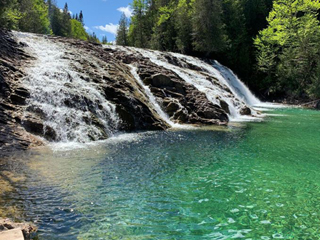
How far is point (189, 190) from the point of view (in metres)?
7.35

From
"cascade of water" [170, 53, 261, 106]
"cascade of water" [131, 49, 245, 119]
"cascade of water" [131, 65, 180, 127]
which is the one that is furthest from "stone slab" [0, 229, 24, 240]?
"cascade of water" [170, 53, 261, 106]

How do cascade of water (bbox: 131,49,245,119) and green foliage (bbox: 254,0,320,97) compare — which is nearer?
cascade of water (bbox: 131,49,245,119)

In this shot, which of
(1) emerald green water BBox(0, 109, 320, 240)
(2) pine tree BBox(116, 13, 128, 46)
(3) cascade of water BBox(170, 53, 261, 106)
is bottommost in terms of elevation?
(1) emerald green water BBox(0, 109, 320, 240)

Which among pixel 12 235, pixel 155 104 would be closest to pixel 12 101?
pixel 155 104

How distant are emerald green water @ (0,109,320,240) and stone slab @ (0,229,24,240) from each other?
2.69 ft

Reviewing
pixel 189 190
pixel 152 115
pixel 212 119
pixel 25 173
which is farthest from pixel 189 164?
pixel 212 119

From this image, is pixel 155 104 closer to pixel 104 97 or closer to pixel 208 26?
pixel 104 97

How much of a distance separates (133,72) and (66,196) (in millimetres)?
16735

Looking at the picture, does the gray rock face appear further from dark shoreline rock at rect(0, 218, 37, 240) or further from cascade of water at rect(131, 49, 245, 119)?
dark shoreline rock at rect(0, 218, 37, 240)

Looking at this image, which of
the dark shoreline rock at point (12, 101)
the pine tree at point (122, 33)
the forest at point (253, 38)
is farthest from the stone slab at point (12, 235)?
the pine tree at point (122, 33)

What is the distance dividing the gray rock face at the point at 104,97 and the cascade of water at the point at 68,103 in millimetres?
68

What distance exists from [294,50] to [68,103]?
3684cm

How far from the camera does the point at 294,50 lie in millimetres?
38906

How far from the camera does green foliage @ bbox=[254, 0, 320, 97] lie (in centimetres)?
3662
